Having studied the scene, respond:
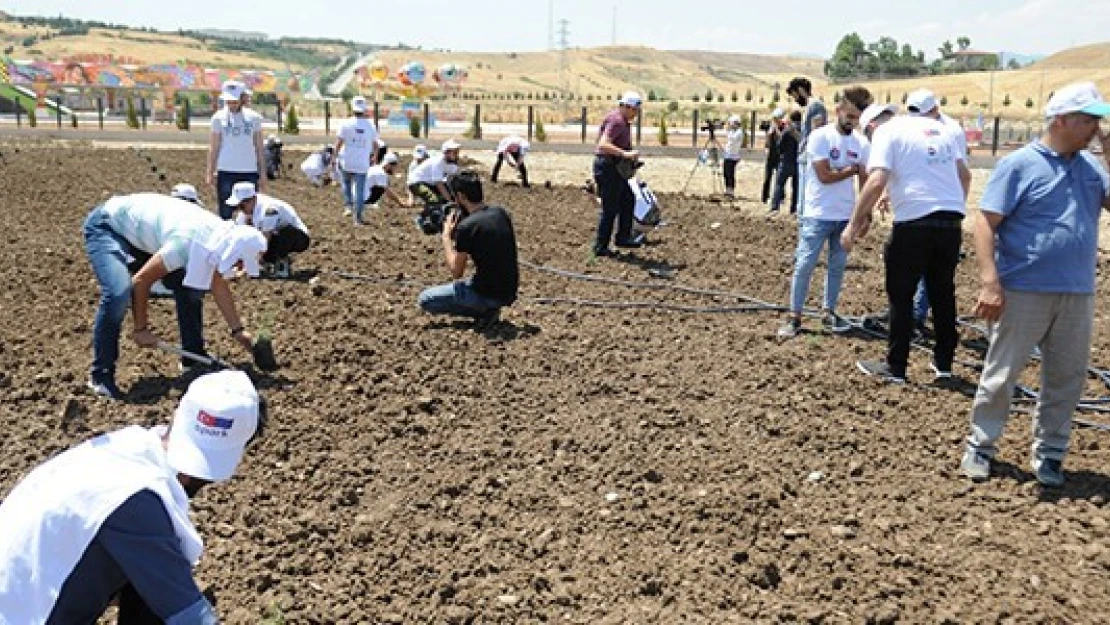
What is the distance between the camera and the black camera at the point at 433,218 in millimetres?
12102

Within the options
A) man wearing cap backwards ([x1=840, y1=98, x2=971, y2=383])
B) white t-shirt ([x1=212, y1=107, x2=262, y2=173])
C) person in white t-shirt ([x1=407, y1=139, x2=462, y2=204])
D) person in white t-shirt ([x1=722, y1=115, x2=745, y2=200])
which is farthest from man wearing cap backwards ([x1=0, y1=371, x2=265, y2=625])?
person in white t-shirt ([x1=722, y1=115, x2=745, y2=200])

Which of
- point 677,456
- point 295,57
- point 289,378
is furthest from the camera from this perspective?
point 295,57

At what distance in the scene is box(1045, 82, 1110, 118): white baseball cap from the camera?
420 centimetres

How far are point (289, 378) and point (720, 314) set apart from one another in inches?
136

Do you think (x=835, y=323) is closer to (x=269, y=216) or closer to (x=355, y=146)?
(x=269, y=216)

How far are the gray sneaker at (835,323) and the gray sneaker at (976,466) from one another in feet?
8.41

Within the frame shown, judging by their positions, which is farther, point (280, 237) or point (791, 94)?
point (791, 94)

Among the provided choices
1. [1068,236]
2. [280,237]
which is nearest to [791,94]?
[280,237]

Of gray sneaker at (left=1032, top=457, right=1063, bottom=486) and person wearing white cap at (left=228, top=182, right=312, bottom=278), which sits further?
person wearing white cap at (left=228, top=182, right=312, bottom=278)

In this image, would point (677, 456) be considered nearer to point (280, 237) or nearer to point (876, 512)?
point (876, 512)

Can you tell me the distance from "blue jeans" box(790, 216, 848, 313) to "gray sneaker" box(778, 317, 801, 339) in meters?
0.10

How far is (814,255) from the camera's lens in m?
6.92

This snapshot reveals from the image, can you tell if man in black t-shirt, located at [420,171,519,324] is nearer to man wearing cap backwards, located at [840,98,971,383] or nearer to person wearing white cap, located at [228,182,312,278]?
person wearing white cap, located at [228,182,312,278]

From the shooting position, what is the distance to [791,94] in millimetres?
9922
